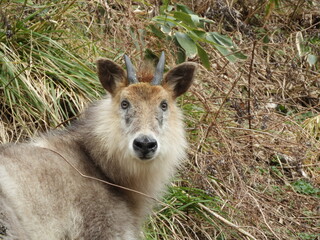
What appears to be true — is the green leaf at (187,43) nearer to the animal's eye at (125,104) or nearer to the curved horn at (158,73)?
the curved horn at (158,73)

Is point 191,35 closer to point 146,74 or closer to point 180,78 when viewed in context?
point 180,78

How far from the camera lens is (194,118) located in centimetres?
634

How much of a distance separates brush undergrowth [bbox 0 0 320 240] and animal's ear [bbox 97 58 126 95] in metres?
0.91

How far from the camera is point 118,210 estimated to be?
4.36m

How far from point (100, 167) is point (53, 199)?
626 millimetres

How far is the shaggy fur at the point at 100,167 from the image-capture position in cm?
399

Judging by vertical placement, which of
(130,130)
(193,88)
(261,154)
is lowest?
(261,154)

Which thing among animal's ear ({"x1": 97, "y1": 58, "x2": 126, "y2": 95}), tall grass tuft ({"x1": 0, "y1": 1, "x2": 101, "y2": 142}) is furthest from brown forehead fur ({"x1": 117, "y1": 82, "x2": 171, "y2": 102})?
tall grass tuft ({"x1": 0, "y1": 1, "x2": 101, "y2": 142})

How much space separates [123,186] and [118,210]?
30cm

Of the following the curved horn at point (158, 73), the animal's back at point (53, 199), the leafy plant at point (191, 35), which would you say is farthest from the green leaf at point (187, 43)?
the animal's back at point (53, 199)

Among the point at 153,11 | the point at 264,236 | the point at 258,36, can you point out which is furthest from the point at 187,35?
the point at 258,36

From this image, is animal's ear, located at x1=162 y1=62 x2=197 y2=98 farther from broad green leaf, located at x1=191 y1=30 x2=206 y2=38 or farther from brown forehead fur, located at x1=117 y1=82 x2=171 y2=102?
broad green leaf, located at x1=191 y1=30 x2=206 y2=38

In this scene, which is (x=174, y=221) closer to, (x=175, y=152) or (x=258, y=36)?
(x=175, y=152)

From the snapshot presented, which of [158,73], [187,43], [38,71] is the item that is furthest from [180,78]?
[38,71]
